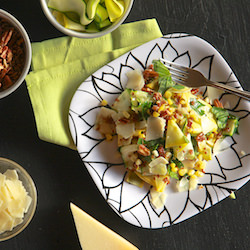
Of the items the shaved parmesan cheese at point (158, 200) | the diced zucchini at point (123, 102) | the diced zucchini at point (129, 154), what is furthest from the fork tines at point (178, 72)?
the shaved parmesan cheese at point (158, 200)

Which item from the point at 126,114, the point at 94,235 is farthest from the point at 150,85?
the point at 94,235

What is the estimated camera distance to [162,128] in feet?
4.80

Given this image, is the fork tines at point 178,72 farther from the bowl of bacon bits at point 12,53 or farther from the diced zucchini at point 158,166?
the bowl of bacon bits at point 12,53

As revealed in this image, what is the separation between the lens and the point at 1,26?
4.79ft

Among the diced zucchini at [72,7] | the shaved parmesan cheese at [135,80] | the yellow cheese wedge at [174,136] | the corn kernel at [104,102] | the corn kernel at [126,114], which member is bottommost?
the yellow cheese wedge at [174,136]

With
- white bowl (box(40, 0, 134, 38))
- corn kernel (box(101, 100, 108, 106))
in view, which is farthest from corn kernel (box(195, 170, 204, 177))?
white bowl (box(40, 0, 134, 38))

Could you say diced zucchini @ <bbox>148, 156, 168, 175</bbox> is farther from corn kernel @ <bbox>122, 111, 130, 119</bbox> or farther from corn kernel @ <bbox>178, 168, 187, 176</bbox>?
corn kernel @ <bbox>122, 111, 130, 119</bbox>

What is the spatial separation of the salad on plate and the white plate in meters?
0.03

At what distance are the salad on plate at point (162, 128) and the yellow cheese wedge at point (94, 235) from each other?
0.23 meters

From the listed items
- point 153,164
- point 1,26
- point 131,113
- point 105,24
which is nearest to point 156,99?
point 131,113

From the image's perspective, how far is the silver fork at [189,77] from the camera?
1.58 metres

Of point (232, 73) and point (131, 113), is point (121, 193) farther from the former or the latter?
point (232, 73)

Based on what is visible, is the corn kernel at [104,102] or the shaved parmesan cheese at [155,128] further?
the corn kernel at [104,102]

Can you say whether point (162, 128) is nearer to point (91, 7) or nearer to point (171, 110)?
point (171, 110)
